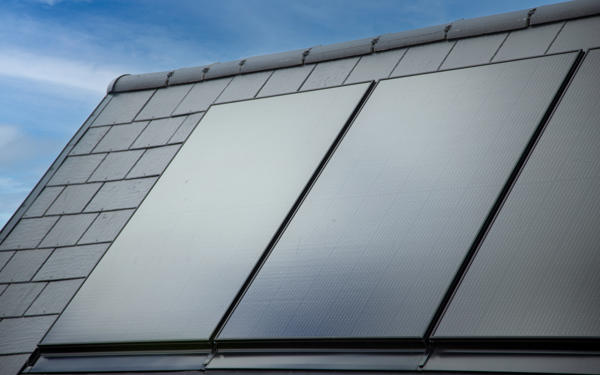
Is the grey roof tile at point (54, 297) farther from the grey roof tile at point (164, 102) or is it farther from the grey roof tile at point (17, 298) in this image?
the grey roof tile at point (164, 102)

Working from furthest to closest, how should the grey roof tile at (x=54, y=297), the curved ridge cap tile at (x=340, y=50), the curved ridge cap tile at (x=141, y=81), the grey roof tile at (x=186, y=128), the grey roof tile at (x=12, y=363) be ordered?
the curved ridge cap tile at (x=141, y=81) < the curved ridge cap tile at (x=340, y=50) < the grey roof tile at (x=186, y=128) < the grey roof tile at (x=54, y=297) < the grey roof tile at (x=12, y=363)

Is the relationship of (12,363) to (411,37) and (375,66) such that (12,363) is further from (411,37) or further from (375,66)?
(411,37)

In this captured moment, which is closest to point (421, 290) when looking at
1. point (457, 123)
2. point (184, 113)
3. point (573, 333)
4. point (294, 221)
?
point (573, 333)

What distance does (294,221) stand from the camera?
4234 millimetres

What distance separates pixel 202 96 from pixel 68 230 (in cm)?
178

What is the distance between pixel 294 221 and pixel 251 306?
2.08 ft

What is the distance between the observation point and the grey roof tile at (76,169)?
595 cm

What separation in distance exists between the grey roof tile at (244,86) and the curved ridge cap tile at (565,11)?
2.26 meters

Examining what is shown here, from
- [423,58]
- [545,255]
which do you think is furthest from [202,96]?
[545,255]

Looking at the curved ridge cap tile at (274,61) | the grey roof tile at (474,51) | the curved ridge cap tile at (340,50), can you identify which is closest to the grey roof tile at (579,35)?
the grey roof tile at (474,51)

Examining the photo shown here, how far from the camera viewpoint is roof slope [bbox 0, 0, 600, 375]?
4.87 metres

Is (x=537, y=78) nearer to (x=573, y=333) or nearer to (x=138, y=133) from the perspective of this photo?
(x=573, y=333)

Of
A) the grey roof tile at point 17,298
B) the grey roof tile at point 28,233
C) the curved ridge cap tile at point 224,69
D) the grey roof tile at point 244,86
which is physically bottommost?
the grey roof tile at point 17,298

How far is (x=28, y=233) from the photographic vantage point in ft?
18.1
